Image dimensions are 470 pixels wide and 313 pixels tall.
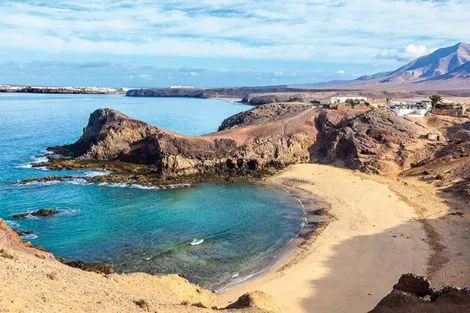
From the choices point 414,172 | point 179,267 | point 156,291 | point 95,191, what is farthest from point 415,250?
point 95,191

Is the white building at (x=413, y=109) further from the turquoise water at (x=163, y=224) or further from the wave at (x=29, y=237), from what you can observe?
the wave at (x=29, y=237)

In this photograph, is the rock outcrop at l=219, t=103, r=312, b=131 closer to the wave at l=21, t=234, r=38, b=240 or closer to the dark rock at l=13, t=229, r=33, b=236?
the dark rock at l=13, t=229, r=33, b=236

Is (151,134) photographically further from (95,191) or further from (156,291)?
(156,291)

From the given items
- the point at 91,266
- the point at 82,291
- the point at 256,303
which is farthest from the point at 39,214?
the point at 256,303

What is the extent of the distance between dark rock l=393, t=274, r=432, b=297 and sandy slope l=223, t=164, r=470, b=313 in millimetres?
6684

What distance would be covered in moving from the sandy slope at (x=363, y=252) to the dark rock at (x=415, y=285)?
6.68 meters

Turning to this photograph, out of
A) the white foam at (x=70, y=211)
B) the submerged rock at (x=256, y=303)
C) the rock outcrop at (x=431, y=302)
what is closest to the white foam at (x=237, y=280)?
the submerged rock at (x=256, y=303)

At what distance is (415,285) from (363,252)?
16.4 meters

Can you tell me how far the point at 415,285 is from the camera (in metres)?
23.5

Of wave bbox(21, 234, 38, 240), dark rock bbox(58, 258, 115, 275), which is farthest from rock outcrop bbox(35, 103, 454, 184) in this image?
dark rock bbox(58, 258, 115, 275)

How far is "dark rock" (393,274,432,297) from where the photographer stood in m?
23.3

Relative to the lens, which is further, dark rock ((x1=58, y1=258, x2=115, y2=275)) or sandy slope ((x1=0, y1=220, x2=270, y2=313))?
dark rock ((x1=58, y1=258, x2=115, y2=275))

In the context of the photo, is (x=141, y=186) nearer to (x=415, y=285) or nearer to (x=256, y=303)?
(x=256, y=303)

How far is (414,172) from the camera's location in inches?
2598
